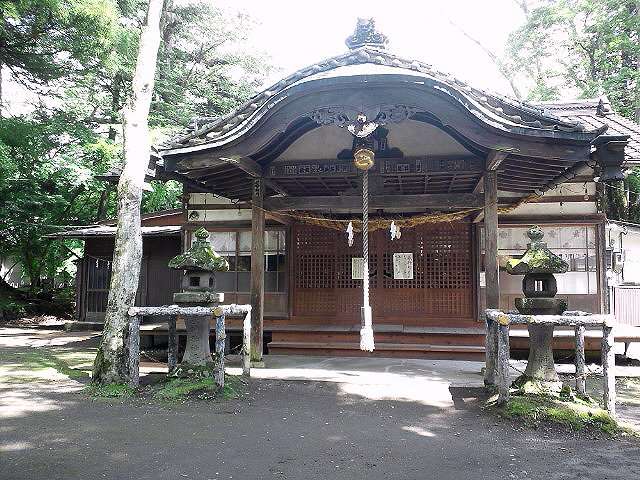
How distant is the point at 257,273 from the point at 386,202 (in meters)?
2.53

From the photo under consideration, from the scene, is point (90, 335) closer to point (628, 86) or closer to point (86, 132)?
point (86, 132)

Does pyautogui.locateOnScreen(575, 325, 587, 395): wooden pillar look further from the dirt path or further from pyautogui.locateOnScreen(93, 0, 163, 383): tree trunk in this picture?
pyautogui.locateOnScreen(93, 0, 163, 383): tree trunk

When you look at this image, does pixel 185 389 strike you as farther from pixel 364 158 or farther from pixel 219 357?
pixel 364 158

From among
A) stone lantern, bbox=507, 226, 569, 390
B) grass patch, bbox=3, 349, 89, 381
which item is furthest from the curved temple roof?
grass patch, bbox=3, 349, 89, 381

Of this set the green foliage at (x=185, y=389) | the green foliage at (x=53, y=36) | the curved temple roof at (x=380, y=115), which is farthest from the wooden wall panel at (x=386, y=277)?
the green foliage at (x=53, y=36)

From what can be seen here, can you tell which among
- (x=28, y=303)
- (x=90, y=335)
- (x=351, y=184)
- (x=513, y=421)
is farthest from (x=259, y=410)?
(x=28, y=303)

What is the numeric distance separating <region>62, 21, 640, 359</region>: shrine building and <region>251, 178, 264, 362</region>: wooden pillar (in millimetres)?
28

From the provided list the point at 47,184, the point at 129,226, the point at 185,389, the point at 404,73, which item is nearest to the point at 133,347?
the point at 185,389

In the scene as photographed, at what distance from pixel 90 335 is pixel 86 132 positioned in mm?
8174

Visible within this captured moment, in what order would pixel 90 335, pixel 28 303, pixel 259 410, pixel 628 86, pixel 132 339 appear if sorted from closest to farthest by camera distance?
pixel 259 410 < pixel 132 339 < pixel 90 335 < pixel 628 86 < pixel 28 303

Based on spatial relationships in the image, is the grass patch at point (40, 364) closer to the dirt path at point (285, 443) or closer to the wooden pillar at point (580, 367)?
the dirt path at point (285, 443)

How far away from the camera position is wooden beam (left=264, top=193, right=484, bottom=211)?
827 centimetres

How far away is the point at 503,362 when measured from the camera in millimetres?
6035

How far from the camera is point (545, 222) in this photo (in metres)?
10.4
